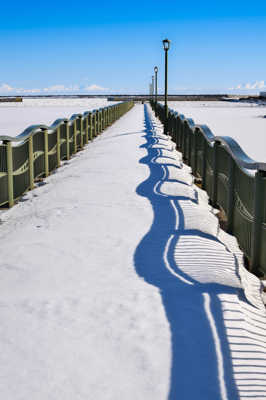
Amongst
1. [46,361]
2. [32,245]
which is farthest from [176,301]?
[32,245]

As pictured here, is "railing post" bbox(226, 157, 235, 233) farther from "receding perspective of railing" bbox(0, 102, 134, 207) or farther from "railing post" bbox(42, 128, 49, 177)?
"railing post" bbox(42, 128, 49, 177)

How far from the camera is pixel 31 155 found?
34.7 feet

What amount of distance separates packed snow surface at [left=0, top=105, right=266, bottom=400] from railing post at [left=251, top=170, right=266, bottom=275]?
25 cm

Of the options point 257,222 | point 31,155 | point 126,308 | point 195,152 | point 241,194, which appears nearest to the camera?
point 126,308

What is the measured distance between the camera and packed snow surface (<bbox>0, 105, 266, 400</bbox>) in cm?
332

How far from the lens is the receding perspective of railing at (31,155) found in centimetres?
876

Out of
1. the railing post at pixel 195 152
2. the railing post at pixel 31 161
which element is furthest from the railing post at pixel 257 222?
the railing post at pixel 195 152

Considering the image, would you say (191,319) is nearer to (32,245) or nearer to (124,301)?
(124,301)

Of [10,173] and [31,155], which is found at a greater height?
[31,155]

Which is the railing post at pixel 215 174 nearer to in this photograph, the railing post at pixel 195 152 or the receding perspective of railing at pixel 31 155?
the railing post at pixel 195 152

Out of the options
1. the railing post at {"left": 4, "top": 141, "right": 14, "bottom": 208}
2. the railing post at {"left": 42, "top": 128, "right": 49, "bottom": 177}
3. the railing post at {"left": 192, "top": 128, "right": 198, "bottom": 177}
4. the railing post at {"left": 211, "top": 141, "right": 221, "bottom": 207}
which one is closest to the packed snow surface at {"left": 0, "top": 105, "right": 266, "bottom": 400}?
the railing post at {"left": 4, "top": 141, "right": 14, "bottom": 208}

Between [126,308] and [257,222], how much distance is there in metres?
2.12

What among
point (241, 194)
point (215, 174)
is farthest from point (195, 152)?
point (241, 194)

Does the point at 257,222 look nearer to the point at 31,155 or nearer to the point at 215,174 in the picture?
the point at 215,174
